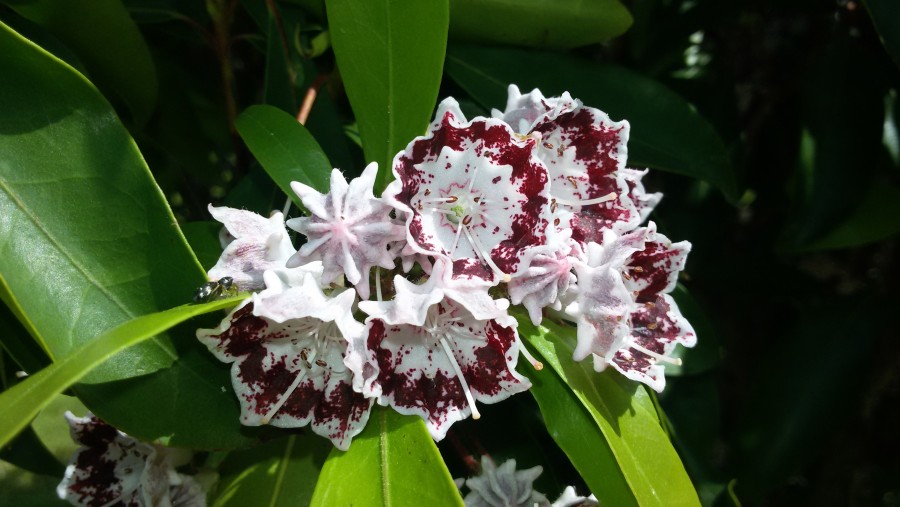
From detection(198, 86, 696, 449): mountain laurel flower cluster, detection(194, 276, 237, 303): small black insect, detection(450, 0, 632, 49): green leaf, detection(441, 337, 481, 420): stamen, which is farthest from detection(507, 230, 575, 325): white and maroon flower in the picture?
detection(450, 0, 632, 49): green leaf

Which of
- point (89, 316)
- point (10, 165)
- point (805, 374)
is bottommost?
point (805, 374)

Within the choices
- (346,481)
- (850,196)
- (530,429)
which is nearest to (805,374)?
(850,196)

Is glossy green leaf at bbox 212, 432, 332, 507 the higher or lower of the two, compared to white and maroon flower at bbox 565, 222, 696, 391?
lower

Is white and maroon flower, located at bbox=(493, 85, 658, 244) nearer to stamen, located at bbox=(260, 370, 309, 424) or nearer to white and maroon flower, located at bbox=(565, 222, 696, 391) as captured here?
white and maroon flower, located at bbox=(565, 222, 696, 391)

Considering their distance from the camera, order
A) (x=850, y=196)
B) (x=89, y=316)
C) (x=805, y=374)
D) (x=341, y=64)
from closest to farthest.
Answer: (x=89, y=316) → (x=341, y=64) → (x=850, y=196) → (x=805, y=374)

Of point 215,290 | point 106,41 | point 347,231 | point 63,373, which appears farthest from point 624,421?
point 106,41

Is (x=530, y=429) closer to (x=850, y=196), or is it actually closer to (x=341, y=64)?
(x=341, y=64)
